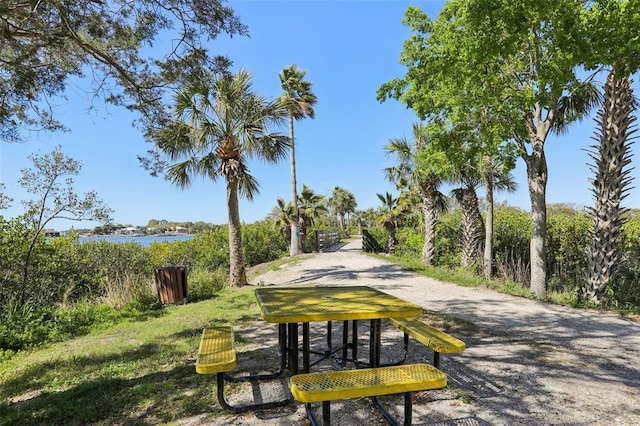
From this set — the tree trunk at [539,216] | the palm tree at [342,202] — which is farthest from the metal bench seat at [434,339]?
the palm tree at [342,202]

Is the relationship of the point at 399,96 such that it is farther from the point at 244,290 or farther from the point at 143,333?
the point at 143,333

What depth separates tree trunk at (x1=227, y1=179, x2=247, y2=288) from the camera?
10.0 m

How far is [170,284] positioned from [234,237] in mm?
2419

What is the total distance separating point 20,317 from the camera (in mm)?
5973

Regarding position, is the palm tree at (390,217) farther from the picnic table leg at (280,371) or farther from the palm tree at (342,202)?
the palm tree at (342,202)

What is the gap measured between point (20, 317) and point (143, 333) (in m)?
2.32

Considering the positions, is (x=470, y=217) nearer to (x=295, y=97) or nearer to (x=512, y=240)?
(x=512, y=240)

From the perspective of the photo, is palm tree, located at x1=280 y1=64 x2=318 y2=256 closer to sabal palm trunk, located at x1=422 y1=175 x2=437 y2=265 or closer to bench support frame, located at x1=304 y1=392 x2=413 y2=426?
sabal palm trunk, located at x1=422 y1=175 x2=437 y2=265

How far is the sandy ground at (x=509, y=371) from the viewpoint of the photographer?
277cm

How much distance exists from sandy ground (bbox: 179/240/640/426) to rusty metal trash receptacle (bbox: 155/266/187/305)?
3.18 metres

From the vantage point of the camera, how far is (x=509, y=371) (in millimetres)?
3641

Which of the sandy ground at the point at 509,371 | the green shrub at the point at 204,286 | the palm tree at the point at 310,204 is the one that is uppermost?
the palm tree at the point at 310,204

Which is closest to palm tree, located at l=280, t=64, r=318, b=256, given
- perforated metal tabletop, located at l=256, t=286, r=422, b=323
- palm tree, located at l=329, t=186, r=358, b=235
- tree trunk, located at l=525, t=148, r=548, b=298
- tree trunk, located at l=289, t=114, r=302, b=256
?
tree trunk, located at l=289, t=114, r=302, b=256

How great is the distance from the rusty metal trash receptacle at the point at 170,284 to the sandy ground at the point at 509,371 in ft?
10.4
